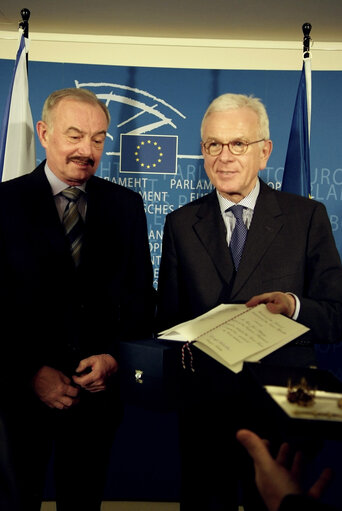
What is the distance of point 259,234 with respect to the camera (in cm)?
219

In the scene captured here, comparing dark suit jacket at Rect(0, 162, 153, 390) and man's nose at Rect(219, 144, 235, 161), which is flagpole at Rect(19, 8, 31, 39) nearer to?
dark suit jacket at Rect(0, 162, 153, 390)

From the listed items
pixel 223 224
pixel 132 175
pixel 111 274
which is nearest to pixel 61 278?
pixel 111 274

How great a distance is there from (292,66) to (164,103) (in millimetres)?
959

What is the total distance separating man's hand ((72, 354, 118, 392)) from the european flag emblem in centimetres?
204

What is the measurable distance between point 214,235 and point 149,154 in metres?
1.81

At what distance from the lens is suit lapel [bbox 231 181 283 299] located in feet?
6.97

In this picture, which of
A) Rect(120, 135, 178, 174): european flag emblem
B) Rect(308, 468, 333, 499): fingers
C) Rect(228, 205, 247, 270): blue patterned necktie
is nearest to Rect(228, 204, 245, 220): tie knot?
Rect(228, 205, 247, 270): blue patterned necktie

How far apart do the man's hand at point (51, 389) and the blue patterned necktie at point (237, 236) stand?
2.68 ft

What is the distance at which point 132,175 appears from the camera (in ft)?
12.8

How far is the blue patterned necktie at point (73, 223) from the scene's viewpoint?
7.18ft

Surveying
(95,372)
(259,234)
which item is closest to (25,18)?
(259,234)

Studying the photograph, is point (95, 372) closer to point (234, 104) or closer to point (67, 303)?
point (67, 303)

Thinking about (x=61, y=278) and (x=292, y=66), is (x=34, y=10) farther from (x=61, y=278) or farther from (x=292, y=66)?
(x=61, y=278)

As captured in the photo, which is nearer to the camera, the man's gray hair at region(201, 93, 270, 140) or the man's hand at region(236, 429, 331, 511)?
the man's hand at region(236, 429, 331, 511)
